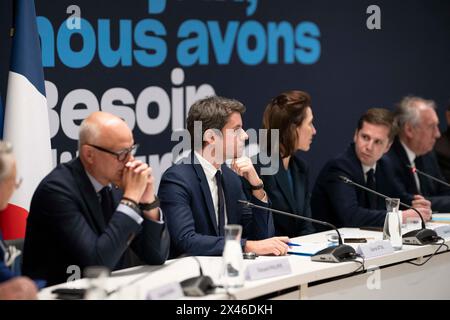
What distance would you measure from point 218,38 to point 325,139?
151 cm

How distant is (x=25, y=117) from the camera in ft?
14.6

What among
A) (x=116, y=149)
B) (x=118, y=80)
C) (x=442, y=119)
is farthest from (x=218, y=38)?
(x=442, y=119)

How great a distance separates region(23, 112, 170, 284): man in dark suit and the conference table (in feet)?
0.41

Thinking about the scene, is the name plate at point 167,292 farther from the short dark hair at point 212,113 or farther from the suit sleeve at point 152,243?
the short dark hair at point 212,113

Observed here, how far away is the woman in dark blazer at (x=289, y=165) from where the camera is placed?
5.06 meters

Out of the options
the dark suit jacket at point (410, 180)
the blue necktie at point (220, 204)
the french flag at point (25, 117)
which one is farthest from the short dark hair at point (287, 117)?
the french flag at point (25, 117)

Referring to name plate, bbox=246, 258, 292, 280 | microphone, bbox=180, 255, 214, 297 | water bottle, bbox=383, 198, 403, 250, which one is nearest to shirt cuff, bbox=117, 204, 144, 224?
microphone, bbox=180, 255, 214, 297

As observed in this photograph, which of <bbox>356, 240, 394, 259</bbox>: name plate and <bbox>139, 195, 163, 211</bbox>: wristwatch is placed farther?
<bbox>356, 240, 394, 259</bbox>: name plate

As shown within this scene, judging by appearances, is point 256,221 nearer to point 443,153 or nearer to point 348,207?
point 348,207

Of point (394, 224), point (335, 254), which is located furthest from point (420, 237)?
point (335, 254)

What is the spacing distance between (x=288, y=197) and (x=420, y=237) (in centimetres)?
92

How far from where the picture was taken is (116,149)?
11.9ft

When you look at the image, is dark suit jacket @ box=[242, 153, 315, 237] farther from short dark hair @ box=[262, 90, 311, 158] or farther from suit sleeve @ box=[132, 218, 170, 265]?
suit sleeve @ box=[132, 218, 170, 265]

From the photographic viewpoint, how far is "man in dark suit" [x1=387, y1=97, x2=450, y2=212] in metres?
6.05
